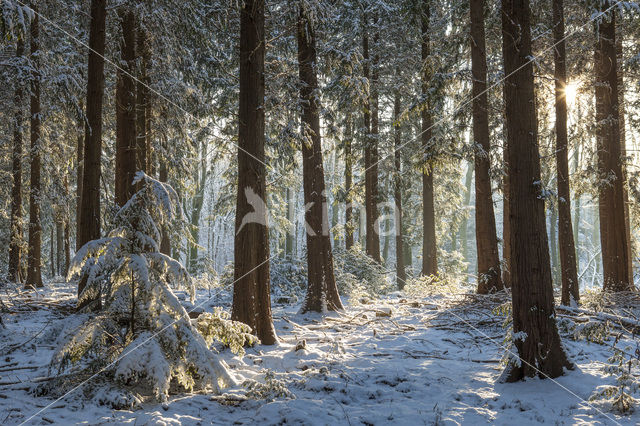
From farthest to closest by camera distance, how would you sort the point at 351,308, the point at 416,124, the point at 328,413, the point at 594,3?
1. the point at 416,124
2. the point at 351,308
3. the point at 594,3
4. the point at 328,413

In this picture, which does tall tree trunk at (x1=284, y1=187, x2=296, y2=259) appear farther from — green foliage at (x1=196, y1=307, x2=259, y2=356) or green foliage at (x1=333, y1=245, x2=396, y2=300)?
green foliage at (x1=196, y1=307, x2=259, y2=356)

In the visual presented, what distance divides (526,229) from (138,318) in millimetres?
5091

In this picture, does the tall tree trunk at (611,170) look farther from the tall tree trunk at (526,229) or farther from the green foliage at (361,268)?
the green foliage at (361,268)

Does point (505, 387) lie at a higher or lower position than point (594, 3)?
lower

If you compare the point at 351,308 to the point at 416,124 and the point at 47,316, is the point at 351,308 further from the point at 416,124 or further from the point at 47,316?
the point at 416,124

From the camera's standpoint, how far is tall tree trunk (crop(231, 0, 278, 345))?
6887 millimetres

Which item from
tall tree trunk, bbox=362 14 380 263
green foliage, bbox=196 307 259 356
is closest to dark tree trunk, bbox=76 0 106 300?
green foliage, bbox=196 307 259 356

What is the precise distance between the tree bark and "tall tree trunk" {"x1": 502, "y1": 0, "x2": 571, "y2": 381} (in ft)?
17.4

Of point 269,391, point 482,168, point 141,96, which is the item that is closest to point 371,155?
point 482,168

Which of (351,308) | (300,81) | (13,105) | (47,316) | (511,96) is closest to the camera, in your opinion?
(511,96)

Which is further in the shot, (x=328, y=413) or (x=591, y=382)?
(x=591, y=382)

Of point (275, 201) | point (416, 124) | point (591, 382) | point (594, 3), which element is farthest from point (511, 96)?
point (275, 201)

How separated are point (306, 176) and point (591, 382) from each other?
7.13 meters

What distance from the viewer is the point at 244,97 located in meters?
7.10
